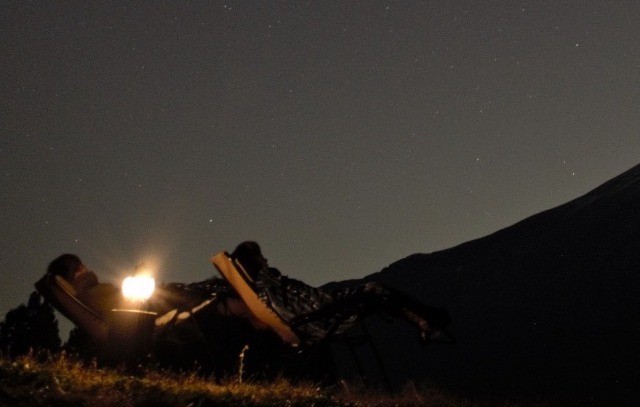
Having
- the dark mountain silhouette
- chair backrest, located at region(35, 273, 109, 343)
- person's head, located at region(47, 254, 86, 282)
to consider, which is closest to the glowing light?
chair backrest, located at region(35, 273, 109, 343)

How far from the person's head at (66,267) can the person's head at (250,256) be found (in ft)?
9.58

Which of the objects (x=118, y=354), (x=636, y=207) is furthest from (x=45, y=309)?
(x=636, y=207)

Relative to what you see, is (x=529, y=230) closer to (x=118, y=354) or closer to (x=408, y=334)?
(x=408, y=334)

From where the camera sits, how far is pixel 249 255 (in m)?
12.8

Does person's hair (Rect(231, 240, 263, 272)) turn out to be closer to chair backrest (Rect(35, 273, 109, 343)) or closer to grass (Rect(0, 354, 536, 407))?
chair backrest (Rect(35, 273, 109, 343))

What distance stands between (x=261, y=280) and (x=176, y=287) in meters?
1.93

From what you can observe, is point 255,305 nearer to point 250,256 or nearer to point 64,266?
point 250,256

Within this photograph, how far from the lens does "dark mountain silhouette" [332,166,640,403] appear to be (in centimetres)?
6412

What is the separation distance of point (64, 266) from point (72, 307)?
39.3 inches

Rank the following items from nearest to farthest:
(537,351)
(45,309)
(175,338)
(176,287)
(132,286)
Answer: (132,286)
(175,338)
(176,287)
(45,309)
(537,351)

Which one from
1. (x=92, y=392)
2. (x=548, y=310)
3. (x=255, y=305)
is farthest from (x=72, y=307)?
(x=548, y=310)

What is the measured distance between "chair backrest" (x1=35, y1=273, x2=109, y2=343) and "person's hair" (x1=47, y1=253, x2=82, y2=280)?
1.71ft

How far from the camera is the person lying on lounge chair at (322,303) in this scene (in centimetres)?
1112

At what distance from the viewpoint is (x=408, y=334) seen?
10231 centimetres
